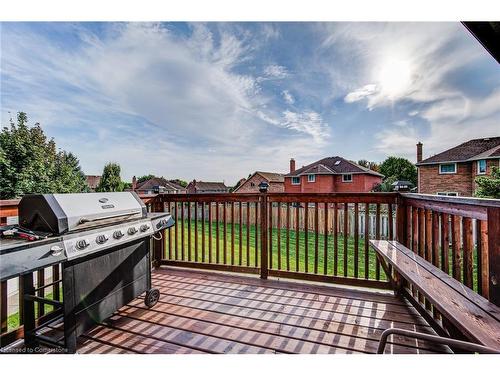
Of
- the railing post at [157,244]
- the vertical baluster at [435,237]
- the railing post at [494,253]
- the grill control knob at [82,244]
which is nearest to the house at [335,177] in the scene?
the railing post at [157,244]

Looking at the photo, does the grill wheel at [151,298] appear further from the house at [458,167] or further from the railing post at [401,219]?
the house at [458,167]

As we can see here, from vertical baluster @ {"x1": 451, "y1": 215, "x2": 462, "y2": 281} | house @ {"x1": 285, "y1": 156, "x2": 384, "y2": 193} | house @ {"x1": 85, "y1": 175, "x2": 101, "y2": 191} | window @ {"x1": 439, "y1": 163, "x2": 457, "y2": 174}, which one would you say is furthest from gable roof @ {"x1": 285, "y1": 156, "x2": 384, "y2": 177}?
vertical baluster @ {"x1": 451, "y1": 215, "x2": 462, "y2": 281}

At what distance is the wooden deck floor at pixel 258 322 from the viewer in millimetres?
1737

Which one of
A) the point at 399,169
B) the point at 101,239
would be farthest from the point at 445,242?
the point at 399,169

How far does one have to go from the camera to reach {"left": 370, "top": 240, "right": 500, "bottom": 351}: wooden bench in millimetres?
1020

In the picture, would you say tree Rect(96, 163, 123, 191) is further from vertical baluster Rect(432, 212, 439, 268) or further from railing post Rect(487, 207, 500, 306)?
railing post Rect(487, 207, 500, 306)

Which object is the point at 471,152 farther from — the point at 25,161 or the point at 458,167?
Result: the point at 25,161

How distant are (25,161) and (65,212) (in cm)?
1362

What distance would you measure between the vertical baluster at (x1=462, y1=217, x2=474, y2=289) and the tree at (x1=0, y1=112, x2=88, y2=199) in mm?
13331

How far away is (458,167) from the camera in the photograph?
13.1 m

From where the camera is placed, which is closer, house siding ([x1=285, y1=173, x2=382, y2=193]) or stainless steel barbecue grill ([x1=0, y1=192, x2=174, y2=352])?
stainless steel barbecue grill ([x1=0, y1=192, x2=174, y2=352])

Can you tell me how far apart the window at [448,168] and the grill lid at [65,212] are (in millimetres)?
16667
